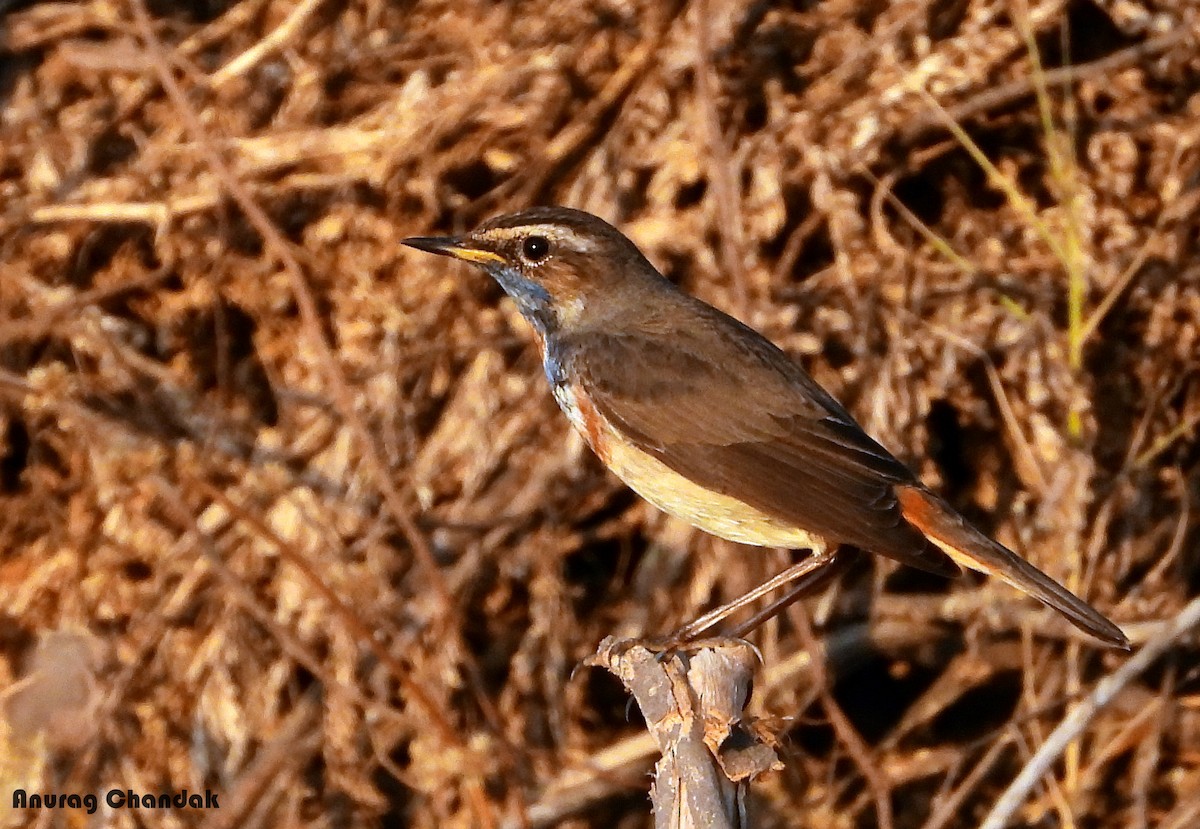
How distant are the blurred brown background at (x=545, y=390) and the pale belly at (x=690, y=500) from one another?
44.7 inches

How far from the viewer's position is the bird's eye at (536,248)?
5383 millimetres

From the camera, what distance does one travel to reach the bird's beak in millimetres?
5297

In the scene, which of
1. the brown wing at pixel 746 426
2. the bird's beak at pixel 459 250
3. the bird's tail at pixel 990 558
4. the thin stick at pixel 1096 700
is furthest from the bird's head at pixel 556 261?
the thin stick at pixel 1096 700

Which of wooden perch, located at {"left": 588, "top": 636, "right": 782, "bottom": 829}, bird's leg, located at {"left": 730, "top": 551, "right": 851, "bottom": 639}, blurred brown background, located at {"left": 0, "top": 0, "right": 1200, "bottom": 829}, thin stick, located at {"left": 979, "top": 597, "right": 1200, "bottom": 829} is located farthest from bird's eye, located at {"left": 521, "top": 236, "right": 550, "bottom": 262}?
thin stick, located at {"left": 979, "top": 597, "right": 1200, "bottom": 829}

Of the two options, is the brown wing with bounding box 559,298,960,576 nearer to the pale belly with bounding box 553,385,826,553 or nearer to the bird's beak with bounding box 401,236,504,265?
the pale belly with bounding box 553,385,826,553

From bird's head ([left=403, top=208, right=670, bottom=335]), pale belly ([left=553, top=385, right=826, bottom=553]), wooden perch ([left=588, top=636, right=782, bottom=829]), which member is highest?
bird's head ([left=403, top=208, right=670, bottom=335])

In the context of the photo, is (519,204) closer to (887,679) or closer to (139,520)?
(139,520)

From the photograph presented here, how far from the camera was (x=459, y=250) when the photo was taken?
17.5 ft

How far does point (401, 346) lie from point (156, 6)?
1.91 meters

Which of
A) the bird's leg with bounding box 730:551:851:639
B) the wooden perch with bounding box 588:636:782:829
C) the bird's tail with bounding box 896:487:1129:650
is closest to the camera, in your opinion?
the wooden perch with bounding box 588:636:782:829

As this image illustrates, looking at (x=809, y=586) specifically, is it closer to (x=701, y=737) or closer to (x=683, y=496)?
(x=683, y=496)

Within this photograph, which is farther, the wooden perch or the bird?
the bird

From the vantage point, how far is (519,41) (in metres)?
6.80

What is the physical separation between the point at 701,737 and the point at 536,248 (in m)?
1.87
